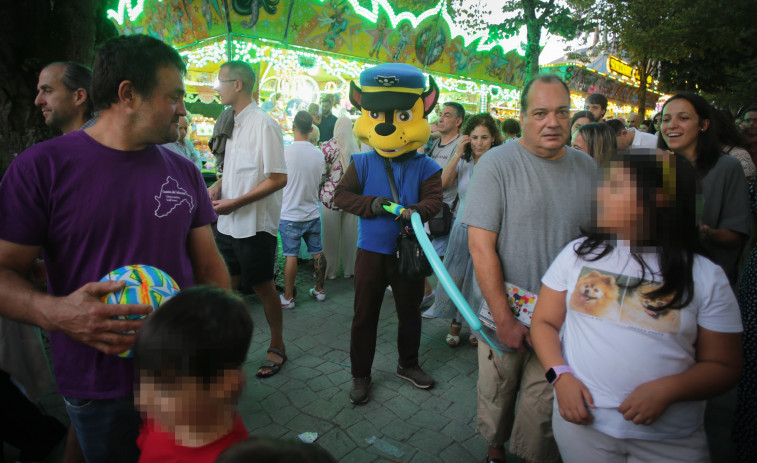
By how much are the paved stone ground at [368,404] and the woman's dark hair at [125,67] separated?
54.5 inches

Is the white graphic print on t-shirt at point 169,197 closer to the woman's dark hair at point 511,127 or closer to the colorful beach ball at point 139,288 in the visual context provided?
the colorful beach ball at point 139,288

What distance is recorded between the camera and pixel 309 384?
335 cm

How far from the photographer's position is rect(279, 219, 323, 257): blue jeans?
5.19 metres

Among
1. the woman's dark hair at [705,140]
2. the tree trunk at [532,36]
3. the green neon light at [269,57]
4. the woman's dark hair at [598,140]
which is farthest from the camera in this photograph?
the tree trunk at [532,36]

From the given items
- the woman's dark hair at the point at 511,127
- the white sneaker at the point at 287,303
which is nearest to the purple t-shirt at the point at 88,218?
the white sneaker at the point at 287,303

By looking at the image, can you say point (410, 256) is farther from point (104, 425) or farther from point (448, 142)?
point (448, 142)

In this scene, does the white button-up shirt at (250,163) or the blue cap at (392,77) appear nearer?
the blue cap at (392,77)

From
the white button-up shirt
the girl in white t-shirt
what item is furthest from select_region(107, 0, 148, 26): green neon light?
the girl in white t-shirt

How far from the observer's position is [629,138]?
435cm

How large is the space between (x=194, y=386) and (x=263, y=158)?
256cm

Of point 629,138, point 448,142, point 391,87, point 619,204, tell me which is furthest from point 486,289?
point 629,138

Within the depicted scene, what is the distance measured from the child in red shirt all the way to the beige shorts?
1.55 metres

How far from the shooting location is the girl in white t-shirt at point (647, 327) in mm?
1411

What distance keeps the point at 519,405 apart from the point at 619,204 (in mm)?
1237
